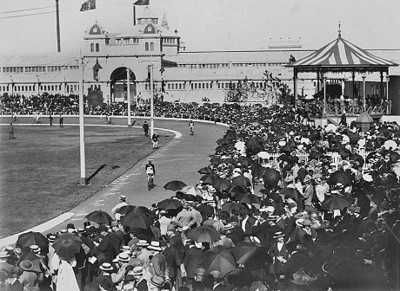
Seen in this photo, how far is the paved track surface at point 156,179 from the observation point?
19.3 metres

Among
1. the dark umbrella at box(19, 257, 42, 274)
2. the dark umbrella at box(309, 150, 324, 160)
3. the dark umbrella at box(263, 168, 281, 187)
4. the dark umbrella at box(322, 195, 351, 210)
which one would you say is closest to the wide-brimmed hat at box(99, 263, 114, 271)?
the dark umbrella at box(19, 257, 42, 274)

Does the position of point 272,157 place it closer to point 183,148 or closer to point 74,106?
point 183,148

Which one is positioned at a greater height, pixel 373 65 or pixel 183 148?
pixel 373 65

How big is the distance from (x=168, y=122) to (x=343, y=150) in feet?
158

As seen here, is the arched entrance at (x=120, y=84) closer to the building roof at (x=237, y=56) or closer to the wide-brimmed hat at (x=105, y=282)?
the building roof at (x=237, y=56)

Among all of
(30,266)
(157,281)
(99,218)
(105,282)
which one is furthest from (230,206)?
(30,266)

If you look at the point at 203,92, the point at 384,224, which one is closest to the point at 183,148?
the point at 384,224

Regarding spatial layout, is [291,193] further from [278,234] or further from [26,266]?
[26,266]

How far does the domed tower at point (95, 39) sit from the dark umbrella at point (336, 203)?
93.5 meters

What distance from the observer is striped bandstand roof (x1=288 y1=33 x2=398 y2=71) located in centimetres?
3828

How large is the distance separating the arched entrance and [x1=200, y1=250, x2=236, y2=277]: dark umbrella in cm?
9066

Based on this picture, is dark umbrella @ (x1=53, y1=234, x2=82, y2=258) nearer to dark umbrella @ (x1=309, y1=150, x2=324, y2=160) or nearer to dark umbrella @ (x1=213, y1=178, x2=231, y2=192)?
dark umbrella @ (x1=213, y1=178, x2=231, y2=192)

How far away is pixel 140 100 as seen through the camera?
91750mm

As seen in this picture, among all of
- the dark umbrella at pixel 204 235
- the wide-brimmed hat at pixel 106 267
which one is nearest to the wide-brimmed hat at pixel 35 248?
the wide-brimmed hat at pixel 106 267
